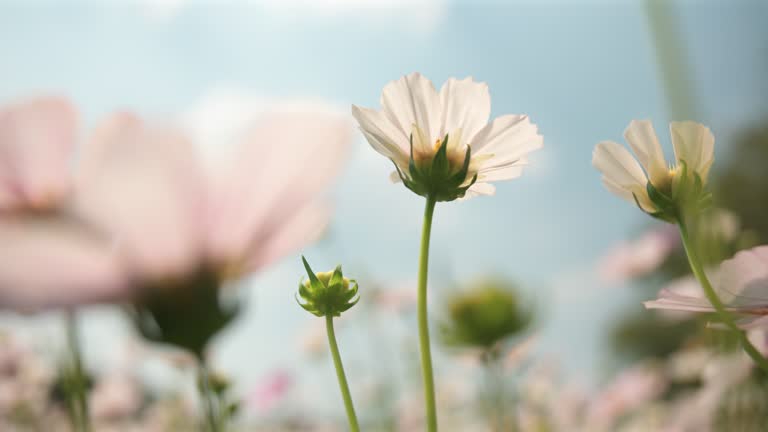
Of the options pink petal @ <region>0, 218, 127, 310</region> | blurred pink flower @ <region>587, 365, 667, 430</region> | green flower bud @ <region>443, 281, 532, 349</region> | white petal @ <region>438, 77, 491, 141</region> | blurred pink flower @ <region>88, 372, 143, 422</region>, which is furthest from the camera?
blurred pink flower @ <region>88, 372, 143, 422</region>

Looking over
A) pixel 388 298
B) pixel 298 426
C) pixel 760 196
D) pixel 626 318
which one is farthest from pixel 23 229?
pixel 626 318

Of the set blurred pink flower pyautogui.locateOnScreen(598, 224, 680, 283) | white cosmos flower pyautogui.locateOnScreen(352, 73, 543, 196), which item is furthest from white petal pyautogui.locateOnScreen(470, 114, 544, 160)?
blurred pink flower pyautogui.locateOnScreen(598, 224, 680, 283)

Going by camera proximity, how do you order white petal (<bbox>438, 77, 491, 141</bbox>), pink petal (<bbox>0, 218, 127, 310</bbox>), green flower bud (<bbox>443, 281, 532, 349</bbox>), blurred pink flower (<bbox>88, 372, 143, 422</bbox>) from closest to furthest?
pink petal (<bbox>0, 218, 127, 310</bbox>), white petal (<bbox>438, 77, 491, 141</bbox>), green flower bud (<bbox>443, 281, 532, 349</bbox>), blurred pink flower (<bbox>88, 372, 143, 422</bbox>)

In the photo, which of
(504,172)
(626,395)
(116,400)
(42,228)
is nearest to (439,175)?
(504,172)

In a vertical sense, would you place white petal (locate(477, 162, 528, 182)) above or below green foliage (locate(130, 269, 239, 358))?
above

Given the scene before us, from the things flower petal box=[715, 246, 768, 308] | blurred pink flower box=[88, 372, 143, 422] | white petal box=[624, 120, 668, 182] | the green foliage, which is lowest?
blurred pink flower box=[88, 372, 143, 422]

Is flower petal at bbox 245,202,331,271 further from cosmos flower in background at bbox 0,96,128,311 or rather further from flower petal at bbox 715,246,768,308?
flower petal at bbox 715,246,768,308

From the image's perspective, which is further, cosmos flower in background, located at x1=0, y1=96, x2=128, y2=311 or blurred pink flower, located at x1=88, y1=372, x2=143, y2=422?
blurred pink flower, located at x1=88, y1=372, x2=143, y2=422
